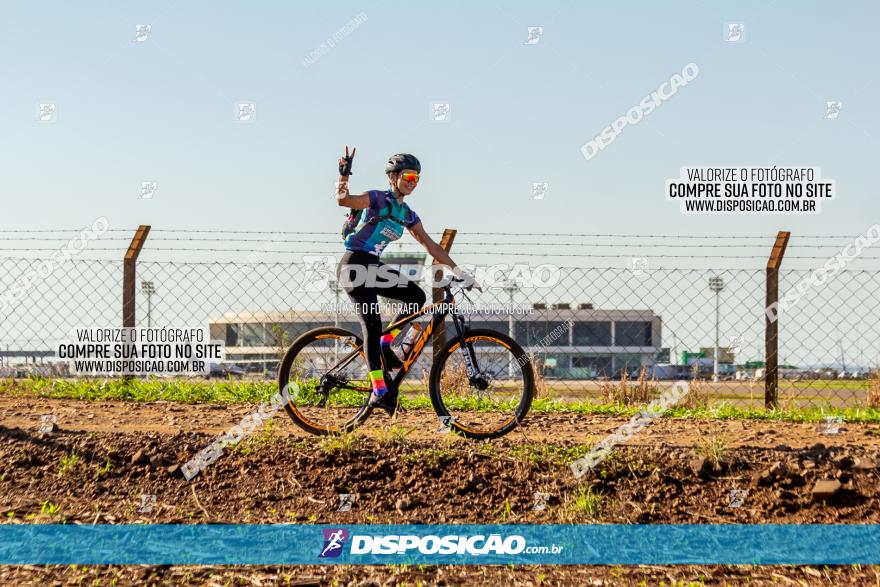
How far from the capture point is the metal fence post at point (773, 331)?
10266 millimetres

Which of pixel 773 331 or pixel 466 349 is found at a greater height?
pixel 466 349

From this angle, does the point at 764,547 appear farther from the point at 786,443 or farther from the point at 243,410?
the point at 243,410

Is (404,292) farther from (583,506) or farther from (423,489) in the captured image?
(583,506)

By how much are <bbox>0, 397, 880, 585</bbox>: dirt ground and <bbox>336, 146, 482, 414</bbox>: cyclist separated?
24.5 inches

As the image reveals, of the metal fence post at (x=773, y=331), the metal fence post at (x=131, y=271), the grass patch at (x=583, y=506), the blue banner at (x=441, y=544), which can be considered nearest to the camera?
the blue banner at (x=441, y=544)

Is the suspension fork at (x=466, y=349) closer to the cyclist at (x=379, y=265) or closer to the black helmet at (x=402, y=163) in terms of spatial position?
the cyclist at (x=379, y=265)

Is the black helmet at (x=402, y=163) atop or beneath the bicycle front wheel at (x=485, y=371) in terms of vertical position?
atop

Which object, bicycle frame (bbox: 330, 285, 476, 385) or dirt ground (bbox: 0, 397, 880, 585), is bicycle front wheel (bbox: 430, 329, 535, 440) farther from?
dirt ground (bbox: 0, 397, 880, 585)

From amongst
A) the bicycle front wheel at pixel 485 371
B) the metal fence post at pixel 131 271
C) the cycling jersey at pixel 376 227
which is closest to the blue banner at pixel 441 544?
the bicycle front wheel at pixel 485 371

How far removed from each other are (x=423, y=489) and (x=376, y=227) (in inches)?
84.7

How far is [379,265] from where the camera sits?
673cm

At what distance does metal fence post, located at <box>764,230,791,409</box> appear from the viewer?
404 inches

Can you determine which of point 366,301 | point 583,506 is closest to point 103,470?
point 366,301

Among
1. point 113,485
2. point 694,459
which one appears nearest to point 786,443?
point 694,459
